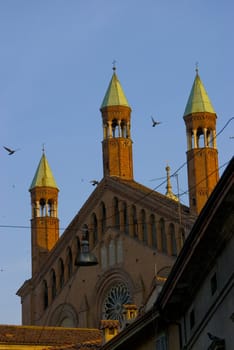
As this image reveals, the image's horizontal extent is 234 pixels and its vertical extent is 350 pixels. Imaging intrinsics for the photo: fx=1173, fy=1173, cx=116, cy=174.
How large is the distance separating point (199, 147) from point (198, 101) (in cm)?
219

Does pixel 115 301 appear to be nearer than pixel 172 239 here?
A: No

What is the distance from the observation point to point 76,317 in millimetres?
51375

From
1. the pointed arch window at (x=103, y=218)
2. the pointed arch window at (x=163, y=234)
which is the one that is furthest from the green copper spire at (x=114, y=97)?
the pointed arch window at (x=163, y=234)

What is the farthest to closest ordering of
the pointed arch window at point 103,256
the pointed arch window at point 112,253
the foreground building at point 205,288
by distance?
the pointed arch window at point 103,256, the pointed arch window at point 112,253, the foreground building at point 205,288

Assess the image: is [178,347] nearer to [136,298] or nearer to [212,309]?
[212,309]

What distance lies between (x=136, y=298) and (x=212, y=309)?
98.1 ft

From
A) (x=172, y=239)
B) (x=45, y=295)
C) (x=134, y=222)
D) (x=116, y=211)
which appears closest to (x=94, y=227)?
(x=116, y=211)

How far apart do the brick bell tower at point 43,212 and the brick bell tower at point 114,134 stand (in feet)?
16.7

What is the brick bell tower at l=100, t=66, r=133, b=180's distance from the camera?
52.8m

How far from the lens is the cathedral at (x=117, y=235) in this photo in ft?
159

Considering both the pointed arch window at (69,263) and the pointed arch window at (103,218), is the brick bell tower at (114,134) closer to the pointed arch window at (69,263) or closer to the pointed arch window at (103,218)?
the pointed arch window at (103,218)

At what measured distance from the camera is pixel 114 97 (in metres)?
54.2

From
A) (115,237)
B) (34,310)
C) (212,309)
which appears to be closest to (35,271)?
(34,310)

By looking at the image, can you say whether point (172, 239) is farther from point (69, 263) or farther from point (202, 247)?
point (202, 247)
